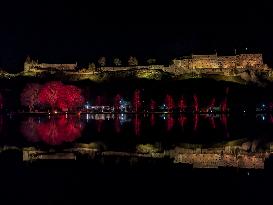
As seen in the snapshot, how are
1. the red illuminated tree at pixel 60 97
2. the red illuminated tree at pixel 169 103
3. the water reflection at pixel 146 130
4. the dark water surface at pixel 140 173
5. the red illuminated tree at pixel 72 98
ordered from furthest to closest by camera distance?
the red illuminated tree at pixel 72 98
the red illuminated tree at pixel 60 97
the red illuminated tree at pixel 169 103
the water reflection at pixel 146 130
the dark water surface at pixel 140 173

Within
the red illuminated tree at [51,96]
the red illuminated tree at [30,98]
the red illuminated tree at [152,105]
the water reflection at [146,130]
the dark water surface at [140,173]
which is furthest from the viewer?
the red illuminated tree at [30,98]

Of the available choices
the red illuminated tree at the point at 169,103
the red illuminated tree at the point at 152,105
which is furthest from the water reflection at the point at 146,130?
the red illuminated tree at the point at 152,105

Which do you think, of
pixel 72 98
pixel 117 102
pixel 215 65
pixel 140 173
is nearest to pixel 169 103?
pixel 117 102

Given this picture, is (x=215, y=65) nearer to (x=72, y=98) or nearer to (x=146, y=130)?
(x=72, y=98)

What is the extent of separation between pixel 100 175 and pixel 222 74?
453ft

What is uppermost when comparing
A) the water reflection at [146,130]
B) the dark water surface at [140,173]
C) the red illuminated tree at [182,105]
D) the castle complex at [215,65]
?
the castle complex at [215,65]

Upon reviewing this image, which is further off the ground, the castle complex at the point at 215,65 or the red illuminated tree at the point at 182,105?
the castle complex at the point at 215,65

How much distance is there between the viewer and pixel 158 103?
406 feet

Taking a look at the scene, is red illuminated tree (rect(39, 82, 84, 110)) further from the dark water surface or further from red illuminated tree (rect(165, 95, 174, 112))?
the dark water surface

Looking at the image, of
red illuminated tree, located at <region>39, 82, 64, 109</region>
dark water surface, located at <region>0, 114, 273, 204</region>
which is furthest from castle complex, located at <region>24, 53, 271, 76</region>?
dark water surface, located at <region>0, 114, 273, 204</region>

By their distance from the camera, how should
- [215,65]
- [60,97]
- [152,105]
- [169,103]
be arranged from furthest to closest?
[215,65]
[152,105]
[60,97]
[169,103]

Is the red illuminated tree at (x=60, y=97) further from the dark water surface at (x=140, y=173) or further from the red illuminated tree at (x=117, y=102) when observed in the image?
the dark water surface at (x=140, y=173)

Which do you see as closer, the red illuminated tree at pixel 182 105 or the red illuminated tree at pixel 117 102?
the red illuminated tree at pixel 182 105

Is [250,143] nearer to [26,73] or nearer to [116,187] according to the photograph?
[116,187]
